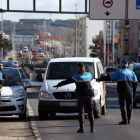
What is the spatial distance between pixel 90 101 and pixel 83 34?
157 m

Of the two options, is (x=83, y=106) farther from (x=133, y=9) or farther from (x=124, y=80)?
(x=133, y=9)

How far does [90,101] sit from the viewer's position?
14.2 metres

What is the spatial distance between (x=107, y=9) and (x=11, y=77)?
9178mm

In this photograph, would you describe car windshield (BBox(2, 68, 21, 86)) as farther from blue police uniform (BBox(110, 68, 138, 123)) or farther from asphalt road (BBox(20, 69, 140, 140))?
blue police uniform (BBox(110, 68, 138, 123))

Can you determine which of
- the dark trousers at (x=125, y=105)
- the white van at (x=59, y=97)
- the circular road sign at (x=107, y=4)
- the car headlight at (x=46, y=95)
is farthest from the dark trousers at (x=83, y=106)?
the circular road sign at (x=107, y=4)

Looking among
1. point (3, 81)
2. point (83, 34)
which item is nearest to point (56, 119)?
point (3, 81)

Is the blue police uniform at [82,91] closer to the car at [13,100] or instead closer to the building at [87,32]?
the car at [13,100]

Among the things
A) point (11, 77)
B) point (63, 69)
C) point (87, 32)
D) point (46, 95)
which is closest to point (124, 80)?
point (46, 95)

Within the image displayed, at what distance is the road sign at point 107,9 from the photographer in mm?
26734

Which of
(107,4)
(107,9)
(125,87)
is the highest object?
(107,4)

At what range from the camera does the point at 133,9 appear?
27.0 meters

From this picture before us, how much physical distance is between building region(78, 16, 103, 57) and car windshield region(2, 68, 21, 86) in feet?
471

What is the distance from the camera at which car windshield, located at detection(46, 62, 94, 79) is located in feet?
62.6

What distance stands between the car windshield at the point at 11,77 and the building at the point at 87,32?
143544 mm
